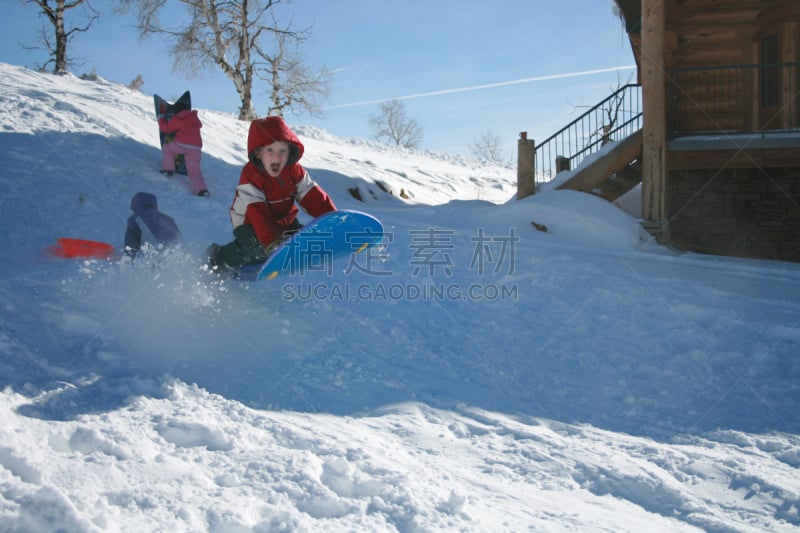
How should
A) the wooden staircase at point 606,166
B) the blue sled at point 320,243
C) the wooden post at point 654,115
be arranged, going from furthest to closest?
A: the wooden staircase at point 606,166
the wooden post at point 654,115
the blue sled at point 320,243

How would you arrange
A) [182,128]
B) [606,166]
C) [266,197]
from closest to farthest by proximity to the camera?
[266,197] → [182,128] → [606,166]

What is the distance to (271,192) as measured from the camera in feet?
→ 13.4

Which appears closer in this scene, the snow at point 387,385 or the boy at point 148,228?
the snow at point 387,385

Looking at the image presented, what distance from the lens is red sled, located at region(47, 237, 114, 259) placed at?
4.38 meters

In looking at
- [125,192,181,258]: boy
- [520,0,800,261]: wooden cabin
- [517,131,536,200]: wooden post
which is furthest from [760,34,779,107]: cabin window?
[125,192,181,258]: boy

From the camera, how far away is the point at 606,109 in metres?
12.4

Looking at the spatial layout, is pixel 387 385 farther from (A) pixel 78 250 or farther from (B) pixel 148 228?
(A) pixel 78 250

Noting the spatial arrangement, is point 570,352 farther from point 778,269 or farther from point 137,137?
point 137,137

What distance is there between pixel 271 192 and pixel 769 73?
10.8 metres

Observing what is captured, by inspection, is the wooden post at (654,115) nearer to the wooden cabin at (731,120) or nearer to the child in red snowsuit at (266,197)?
the wooden cabin at (731,120)

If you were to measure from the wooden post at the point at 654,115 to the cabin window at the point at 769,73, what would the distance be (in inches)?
159

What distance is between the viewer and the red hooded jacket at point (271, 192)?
12.7 ft

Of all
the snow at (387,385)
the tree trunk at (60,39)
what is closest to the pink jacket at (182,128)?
the snow at (387,385)

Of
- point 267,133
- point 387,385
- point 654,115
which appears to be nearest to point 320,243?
point 267,133
